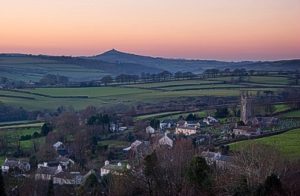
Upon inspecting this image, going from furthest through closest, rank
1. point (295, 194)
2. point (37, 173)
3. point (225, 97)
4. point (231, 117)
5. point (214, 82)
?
point (214, 82) → point (225, 97) → point (231, 117) → point (37, 173) → point (295, 194)

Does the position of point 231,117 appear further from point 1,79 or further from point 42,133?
point 1,79

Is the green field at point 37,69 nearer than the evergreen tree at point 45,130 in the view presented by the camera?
No

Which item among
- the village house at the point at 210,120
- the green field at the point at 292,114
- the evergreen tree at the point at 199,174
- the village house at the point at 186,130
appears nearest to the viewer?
the evergreen tree at the point at 199,174

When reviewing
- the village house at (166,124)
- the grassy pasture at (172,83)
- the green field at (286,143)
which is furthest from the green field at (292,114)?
the grassy pasture at (172,83)

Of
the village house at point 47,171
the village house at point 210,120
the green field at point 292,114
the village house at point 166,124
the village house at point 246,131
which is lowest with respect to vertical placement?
the village house at point 47,171

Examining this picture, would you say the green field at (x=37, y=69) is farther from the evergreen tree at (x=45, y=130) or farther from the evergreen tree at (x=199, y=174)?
the evergreen tree at (x=199, y=174)

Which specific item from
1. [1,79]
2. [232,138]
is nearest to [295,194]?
[232,138]

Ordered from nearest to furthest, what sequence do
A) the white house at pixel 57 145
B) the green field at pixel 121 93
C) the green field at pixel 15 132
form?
the white house at pixel 57 145 < the green field at pixel 15 132 < the green field at pixel 121 93

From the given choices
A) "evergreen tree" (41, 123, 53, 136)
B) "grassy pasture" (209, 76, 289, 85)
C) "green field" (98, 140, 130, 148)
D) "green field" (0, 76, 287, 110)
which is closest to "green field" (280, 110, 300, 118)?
"green field" (98, 140, 130, 148)
